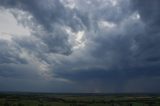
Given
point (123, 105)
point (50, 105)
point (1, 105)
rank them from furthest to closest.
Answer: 1. point (123, 105)
2. point (50, 105)
3. point (1, 105)

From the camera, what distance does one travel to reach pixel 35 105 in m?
158

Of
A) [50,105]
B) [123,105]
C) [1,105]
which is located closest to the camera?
[1,105]

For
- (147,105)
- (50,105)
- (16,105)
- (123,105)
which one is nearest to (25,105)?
(16,105)

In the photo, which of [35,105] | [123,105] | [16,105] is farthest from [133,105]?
[16,105]

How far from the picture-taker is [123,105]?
172250 mm

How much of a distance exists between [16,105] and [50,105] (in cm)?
2287

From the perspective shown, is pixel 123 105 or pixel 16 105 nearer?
pixel 16 105

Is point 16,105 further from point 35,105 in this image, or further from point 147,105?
point 147,105

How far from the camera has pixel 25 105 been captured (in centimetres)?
15712

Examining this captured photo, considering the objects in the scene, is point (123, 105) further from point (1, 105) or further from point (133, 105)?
point (1, 105)

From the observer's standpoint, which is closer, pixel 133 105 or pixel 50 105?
pixel 50 105

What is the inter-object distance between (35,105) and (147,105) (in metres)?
80.3

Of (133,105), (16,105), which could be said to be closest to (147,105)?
(133,105)

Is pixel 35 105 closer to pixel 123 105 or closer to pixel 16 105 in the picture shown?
pixel 16 105
